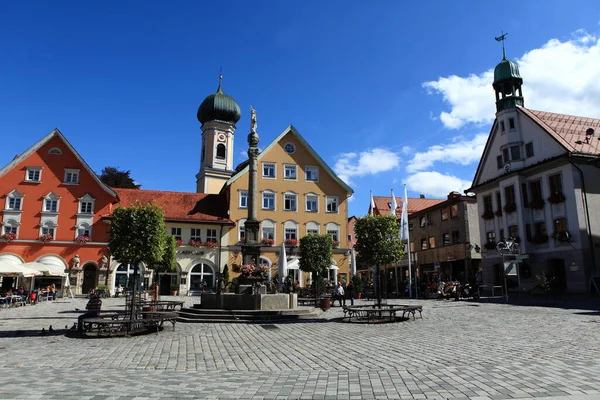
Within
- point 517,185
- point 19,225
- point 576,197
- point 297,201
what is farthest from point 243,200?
point 576,197

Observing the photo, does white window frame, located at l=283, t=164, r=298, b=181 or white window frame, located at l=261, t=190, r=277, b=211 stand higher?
white window frame, located at l=283, t=164, r=298, b=181

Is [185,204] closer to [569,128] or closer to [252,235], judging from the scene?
[252,235]

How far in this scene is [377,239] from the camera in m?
19.0

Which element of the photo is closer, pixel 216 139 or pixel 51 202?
Answer: pixel 51 202

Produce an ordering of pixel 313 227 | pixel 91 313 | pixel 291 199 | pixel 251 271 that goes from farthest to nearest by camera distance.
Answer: pixel 291 199 → pixel 313 227 → pixel 251 271 → pixel 91 313

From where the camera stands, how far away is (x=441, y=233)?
48.2 metres

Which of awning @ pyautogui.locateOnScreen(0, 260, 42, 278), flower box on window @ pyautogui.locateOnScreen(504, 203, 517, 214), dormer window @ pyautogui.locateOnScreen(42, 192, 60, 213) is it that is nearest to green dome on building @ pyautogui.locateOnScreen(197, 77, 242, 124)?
dormer window @ pyautogui.locateOnScreen(42, 192, 60, 213)

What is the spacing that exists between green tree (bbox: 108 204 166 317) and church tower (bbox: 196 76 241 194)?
45.5m

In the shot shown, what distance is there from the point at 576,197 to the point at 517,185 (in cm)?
526

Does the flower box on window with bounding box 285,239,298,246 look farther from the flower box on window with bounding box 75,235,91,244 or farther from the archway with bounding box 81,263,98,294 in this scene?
the flower box on window with bounding box 75,235,91,244

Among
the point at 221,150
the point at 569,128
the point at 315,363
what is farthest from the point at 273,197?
the point at 315,363

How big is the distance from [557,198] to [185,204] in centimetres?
3220

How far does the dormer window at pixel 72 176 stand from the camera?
40119 millimetres

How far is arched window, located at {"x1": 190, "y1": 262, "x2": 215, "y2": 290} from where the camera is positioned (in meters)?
41.1
